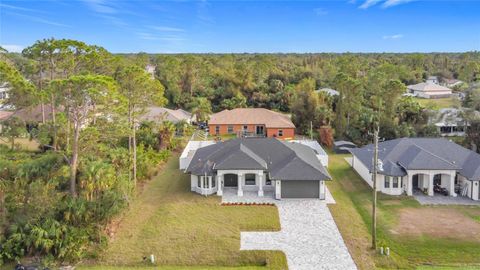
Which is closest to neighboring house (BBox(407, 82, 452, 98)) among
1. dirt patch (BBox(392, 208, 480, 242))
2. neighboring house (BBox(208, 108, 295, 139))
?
neighboring house (BBox(208, 108, 295, 139))

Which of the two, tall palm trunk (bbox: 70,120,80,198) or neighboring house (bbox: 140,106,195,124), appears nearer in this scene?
tall palm trunk (bbox: 70,120,80,198)

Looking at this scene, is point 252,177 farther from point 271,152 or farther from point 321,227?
point 321,227

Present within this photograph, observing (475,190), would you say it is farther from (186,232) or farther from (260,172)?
(186,232)

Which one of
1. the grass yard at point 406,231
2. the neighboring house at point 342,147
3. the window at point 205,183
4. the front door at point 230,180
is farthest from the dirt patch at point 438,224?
the neighboring house at point 342,147

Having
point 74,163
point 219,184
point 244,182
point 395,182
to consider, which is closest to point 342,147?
point 395,182

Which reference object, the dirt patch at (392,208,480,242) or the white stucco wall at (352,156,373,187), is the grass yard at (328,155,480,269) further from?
the white stucco wall at (352,156,373,187)

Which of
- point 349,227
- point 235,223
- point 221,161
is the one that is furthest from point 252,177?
point 349,227
